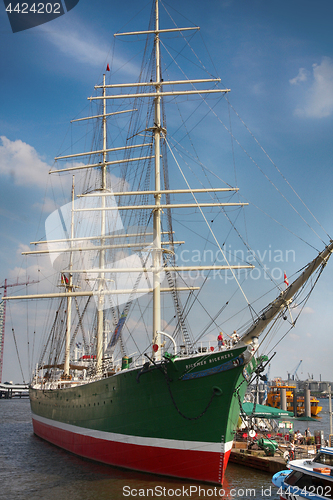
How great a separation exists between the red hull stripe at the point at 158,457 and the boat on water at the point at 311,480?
384 centimetres

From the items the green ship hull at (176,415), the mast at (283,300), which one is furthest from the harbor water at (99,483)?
the mast at (283,300)

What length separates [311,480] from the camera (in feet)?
39.5

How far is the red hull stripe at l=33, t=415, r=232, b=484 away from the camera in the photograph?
53.1ft

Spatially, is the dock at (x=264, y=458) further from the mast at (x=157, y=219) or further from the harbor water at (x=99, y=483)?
the mast at (x=157, y=219)

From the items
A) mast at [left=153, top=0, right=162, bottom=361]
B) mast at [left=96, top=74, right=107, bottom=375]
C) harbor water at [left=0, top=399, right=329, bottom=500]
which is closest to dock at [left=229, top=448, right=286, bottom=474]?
harbor water at [left=0, top=399, right=329, bottom=500]

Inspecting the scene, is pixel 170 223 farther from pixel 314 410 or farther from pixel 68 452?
pixel 314 410

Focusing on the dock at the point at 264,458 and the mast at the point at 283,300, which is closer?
the mast at the point at 283,300

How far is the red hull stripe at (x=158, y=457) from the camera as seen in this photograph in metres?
16.2

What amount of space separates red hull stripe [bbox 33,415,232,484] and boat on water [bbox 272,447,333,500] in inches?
151

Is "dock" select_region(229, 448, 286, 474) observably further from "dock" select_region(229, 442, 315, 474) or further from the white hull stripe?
the white hull stripe

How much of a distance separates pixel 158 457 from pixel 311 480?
7.28 meters

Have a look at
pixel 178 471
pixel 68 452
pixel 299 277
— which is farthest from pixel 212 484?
pixel 68 452

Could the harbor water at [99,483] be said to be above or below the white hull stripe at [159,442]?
below

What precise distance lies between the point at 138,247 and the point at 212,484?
1648 cm
